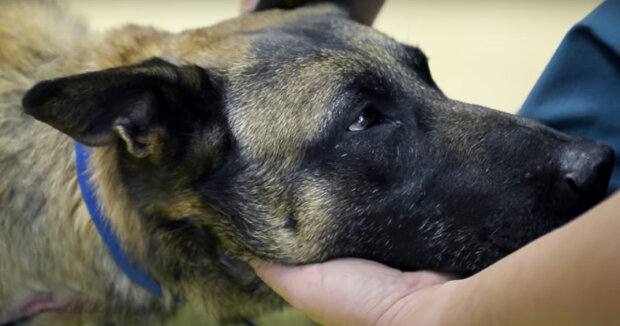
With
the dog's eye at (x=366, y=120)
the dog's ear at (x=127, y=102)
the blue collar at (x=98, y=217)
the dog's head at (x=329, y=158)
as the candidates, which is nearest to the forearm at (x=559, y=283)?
the dog's head at (x=329, y=158)

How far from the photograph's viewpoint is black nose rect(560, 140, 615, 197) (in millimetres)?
1157

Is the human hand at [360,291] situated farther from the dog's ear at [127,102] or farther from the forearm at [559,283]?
the dog's ear at [127,102]

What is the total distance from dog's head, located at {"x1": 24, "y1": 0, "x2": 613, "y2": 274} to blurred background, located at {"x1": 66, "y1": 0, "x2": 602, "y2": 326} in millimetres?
1646

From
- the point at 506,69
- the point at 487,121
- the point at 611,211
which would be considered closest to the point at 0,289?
the point at 487,121

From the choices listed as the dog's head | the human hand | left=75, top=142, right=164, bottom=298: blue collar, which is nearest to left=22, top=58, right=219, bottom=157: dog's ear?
the dog's head

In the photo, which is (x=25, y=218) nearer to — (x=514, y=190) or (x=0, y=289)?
(x=0, y=289)

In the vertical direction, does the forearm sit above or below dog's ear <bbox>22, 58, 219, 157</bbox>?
above

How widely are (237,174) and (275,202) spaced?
3.8 inches

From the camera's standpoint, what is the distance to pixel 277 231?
1.33m

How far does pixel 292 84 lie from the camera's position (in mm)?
1303

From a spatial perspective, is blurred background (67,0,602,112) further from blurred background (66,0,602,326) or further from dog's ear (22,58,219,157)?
dog's ear (22,58,219,157)

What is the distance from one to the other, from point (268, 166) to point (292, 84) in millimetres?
171

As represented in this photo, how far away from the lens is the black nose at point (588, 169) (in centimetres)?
116

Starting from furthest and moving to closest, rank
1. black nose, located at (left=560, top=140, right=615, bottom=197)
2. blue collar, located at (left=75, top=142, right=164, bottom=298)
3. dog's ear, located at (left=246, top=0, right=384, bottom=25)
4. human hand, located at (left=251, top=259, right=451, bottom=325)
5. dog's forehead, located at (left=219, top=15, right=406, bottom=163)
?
dog's ear, located at (left=246, top=0, right=384, bottom=25) → blue collar, located at (left=75, top=142, right=164, bottom=298) → dog's forehead, located at (left=219, top=15, right=406, bottom=163) → black nose, located at (left=560, top=140, right=615, bottom=197) → human hand, located at (left=251, top=259, right=451, bottom=325)
